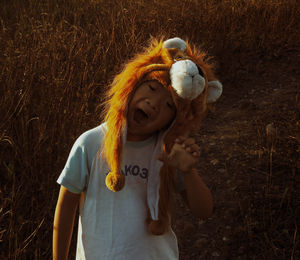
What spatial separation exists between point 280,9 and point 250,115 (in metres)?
1.70

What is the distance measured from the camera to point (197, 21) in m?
4.34

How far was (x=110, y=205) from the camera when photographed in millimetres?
1314

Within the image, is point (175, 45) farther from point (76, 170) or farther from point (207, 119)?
point (207, 119)

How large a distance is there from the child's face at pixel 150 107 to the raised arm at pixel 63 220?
0.30 m

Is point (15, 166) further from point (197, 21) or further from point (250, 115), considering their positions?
point (197, 21)

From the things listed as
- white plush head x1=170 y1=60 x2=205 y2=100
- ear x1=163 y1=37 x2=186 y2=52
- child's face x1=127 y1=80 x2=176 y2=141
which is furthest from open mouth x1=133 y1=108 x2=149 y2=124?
ear x1=163 y1=37 x2=186 y2=52

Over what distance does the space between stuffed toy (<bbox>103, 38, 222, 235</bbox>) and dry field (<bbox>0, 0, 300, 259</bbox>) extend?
282 mm

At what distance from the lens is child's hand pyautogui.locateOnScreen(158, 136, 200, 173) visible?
1229 millimetres

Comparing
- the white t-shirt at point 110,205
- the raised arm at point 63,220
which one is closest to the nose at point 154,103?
the white t-shirt at point 110,205

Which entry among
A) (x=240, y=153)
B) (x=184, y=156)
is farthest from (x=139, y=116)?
(x=240, y=153)

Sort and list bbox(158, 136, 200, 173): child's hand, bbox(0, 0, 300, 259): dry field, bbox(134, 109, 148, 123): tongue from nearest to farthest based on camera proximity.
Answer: bbox(158, 136, 200, 173): child's hand, bbox(134, 109, 148, 123): tongue, bbox(0, 0, 300, 259): dry field

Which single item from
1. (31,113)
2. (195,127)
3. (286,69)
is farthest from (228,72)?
(195,127)

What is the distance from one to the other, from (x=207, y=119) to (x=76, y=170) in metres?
2.50

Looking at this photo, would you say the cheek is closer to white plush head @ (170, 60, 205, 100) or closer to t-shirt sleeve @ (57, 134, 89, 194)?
white plush head @ (170, 60, 205, 100)
